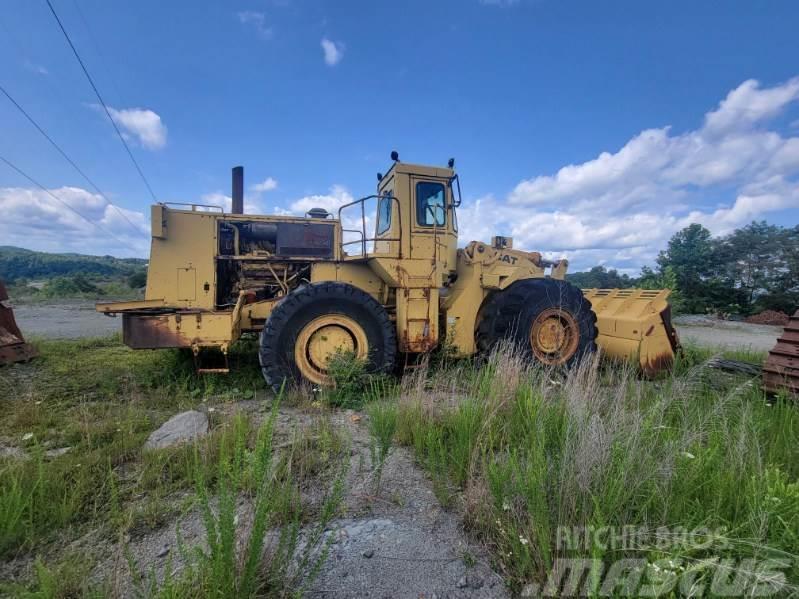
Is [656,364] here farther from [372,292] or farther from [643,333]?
[372,292]

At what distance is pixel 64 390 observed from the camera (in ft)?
15.9

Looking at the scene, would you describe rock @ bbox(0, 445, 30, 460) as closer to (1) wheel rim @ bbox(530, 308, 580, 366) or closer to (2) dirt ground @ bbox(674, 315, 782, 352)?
(1) wheel rim @ bbox(530, 308, 580, 366)

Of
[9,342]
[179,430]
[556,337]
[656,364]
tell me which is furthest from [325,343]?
[9,342]

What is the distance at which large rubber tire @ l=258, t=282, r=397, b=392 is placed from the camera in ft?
15.3

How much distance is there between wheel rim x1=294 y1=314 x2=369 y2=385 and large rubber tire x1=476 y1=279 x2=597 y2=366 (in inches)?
72.5

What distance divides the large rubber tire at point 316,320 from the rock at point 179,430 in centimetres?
106

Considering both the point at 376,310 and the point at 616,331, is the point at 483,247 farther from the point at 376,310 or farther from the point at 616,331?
the point at 616,331

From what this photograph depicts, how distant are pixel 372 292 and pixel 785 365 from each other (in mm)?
4891

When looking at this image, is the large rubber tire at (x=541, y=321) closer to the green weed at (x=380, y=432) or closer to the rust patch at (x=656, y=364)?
the rust patch at (x=656, y=364)

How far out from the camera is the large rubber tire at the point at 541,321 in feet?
18.2

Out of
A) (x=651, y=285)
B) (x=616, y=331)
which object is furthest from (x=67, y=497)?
(x=651, y=285)

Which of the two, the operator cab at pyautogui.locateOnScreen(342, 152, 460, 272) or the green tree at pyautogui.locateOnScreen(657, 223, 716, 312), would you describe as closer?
the operator cab at pyautogui.locateOnScreen(342, 152, 460, 272)

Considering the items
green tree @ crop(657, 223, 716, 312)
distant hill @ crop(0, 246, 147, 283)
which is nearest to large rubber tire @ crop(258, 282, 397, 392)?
green tree @ crop(657, 223, 716, 312)

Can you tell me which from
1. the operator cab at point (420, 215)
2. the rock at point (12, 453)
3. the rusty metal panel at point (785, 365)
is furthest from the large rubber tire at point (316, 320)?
the rusty metal panel at point (785, 365)
